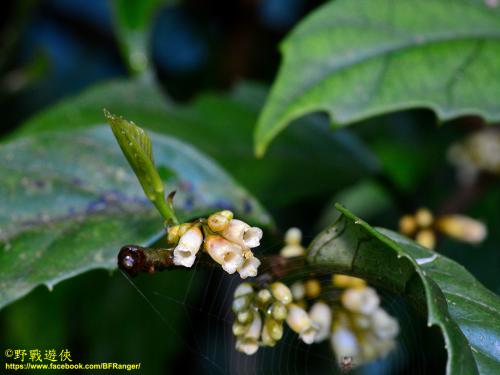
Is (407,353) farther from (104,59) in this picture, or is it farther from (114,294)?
(104,59)

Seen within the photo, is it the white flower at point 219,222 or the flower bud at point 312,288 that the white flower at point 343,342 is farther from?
the white flower at point 219,222

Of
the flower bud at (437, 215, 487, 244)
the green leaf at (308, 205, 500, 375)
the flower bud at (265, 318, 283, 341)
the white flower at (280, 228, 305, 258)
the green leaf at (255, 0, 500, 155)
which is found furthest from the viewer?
the flower bud at (437, 215, 487, 244)

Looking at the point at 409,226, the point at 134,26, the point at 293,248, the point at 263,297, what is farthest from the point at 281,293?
the point at 134,26

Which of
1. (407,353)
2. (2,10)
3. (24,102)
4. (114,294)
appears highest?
(2,10)

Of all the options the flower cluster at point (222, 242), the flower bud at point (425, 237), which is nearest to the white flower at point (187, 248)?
the flower cluster at point (222, 242)

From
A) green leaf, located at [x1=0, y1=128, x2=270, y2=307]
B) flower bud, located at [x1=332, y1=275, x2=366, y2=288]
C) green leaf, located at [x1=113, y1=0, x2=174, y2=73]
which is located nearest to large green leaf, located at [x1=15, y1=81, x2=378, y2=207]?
green leaf, located at [x1=113, y1=0, x2=174, y2=73]

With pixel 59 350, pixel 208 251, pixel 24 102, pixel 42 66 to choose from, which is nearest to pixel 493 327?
pixel 208 251

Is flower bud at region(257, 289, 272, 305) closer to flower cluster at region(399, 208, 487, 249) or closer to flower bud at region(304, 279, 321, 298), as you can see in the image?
flower bud at region(304, 279, 321, 298)

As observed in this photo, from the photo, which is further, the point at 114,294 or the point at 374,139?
the point at 374,139
